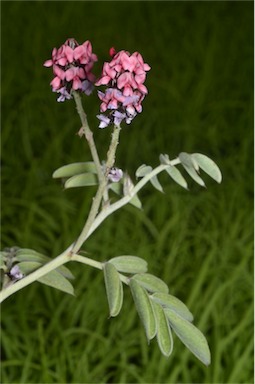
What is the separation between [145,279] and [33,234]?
1220mm

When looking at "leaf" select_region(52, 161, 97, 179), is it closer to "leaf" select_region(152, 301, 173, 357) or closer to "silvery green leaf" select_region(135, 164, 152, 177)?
"silvery green leaf" select_region(135, 164, 152, 177)

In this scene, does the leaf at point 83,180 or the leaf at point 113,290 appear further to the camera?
the leaf at point 83,180

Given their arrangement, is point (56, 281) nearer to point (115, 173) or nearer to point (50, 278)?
point (50, 278)

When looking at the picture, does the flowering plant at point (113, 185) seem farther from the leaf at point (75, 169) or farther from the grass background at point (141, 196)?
the grass background at point (141, 196)

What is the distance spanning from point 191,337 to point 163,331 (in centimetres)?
3

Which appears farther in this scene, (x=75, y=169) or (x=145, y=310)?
(x=75, y=169)

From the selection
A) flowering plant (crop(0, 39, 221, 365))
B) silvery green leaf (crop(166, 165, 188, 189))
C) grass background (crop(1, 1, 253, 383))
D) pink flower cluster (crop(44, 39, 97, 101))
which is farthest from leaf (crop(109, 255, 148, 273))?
grass background (crop(1, 1, 253, 383))

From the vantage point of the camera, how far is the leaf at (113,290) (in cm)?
81

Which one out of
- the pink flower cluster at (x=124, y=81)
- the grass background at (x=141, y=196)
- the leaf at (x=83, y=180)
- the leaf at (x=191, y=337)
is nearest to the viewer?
the pink flower cluster at (x=124, y=81)

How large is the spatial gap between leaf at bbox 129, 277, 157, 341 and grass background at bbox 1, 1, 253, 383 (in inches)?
28.7

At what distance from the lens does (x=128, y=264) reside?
92cm

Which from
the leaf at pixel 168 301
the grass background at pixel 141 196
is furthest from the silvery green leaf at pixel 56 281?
the grass background at pixel 141 196

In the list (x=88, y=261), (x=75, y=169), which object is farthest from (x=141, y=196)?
(x=88, y=261)

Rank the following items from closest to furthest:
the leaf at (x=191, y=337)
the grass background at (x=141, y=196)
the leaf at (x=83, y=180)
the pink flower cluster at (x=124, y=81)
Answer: the pink flower cluster at (x=124, y=81), the leaf at (x=191, y=337), the leaf at (x=83, y=180), the grass background at (x=141, y=196)
